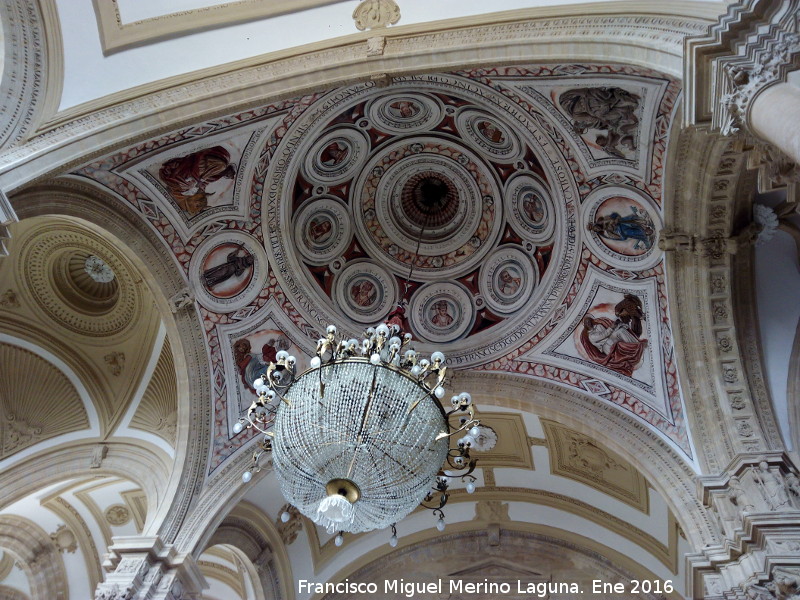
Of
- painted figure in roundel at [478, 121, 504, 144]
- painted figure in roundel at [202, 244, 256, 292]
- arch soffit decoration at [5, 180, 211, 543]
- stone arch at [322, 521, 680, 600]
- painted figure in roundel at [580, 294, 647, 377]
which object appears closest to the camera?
arch soffit decoration at [5, 180, 211, 543]

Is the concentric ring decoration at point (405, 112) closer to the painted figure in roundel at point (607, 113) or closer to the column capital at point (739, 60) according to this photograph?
the painted figure in roundel at point (607, 113)

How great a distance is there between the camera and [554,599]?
1009 cm

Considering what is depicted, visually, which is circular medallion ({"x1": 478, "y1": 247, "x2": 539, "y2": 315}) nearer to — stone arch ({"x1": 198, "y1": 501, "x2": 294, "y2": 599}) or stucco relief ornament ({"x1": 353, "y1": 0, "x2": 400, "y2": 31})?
stucco relief ornament ({"x1": 353, "y1": 0, "x2": 400, "y2": 31})

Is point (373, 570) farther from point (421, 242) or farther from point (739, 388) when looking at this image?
point (739, 388)

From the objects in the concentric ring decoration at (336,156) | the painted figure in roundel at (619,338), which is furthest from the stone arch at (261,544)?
the painted figure in roundel at (619,338)

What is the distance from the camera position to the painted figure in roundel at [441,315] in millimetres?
10016

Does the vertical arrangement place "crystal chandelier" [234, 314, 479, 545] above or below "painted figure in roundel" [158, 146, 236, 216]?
below

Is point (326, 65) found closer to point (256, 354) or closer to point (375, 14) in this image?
point (375, 14)

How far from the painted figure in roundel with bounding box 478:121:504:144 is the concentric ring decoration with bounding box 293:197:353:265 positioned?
7.43 feet

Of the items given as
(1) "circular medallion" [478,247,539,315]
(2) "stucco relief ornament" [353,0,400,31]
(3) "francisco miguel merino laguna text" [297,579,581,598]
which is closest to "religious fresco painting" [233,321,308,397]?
(1) "circular medallion" [478,247,539,315]

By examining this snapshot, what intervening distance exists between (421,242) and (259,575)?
534 cm

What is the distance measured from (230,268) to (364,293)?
2.01 meters

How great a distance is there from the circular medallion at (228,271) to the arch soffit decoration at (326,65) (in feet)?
7.01

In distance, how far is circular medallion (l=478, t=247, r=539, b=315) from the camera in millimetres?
9500
